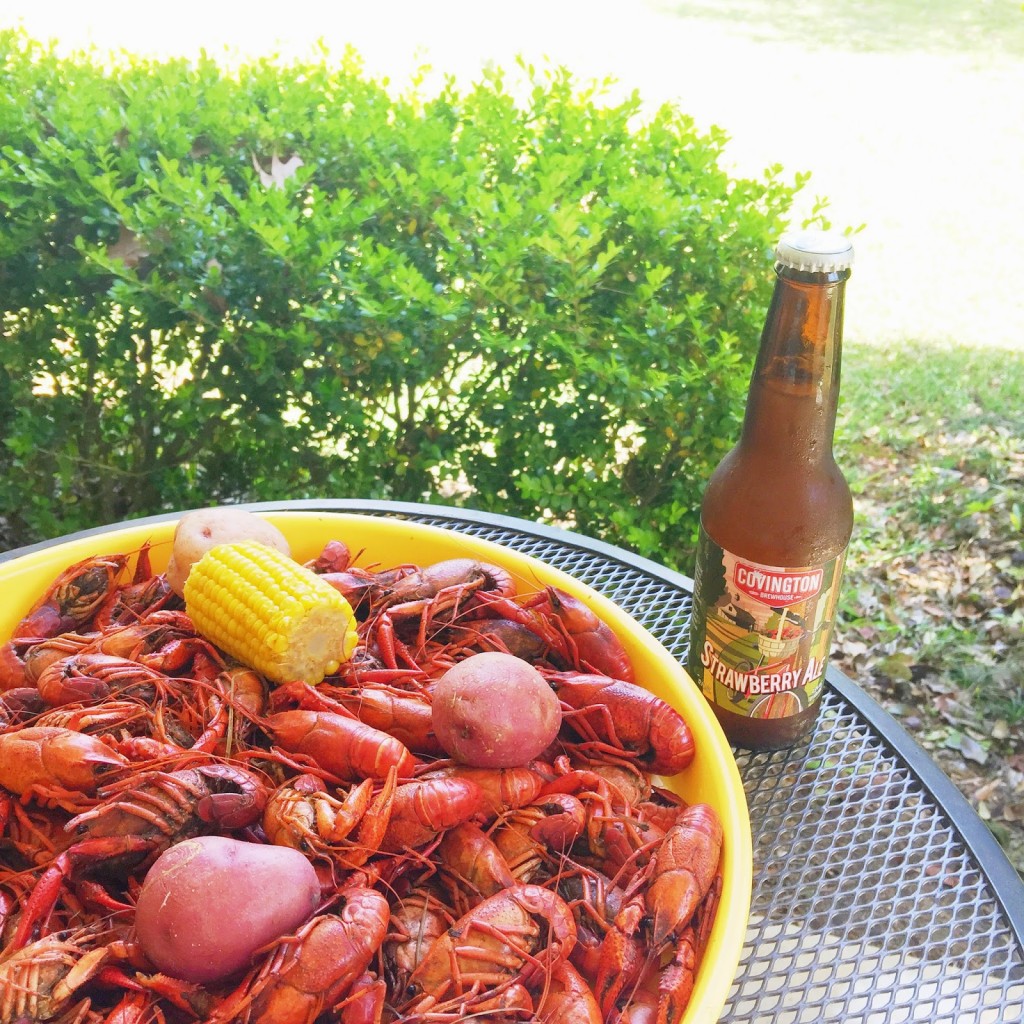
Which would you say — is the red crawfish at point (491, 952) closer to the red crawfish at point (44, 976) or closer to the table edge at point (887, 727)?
the red crawfish at point (44, 976)

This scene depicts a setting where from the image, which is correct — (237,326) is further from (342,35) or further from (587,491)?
(342,35)

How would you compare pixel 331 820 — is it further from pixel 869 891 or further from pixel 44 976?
pixel 869 891

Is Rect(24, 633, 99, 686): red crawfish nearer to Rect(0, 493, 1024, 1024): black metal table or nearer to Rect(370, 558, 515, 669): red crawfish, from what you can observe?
Rect(370, 558, 515, 669): red crawfish

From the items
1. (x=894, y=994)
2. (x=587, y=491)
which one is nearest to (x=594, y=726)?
(x=894, y=994)

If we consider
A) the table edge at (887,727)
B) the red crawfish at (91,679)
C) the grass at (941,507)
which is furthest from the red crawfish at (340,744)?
the grass at (941,507)

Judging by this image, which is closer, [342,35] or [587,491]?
[587,491]

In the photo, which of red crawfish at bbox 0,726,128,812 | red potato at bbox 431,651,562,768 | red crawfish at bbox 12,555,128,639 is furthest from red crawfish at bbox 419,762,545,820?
red crawfish at bbox 12,555,128,639

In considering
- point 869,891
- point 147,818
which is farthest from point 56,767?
point 869,891
